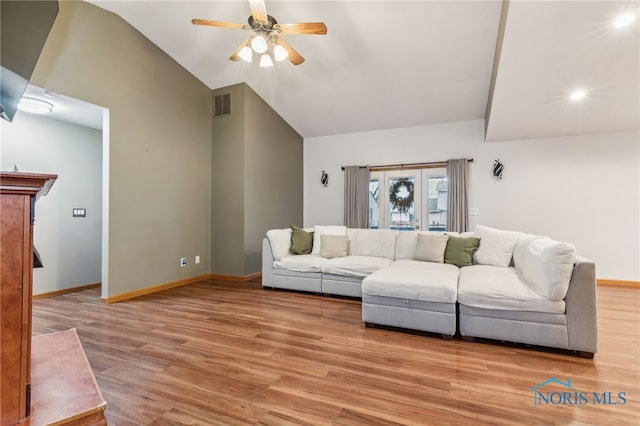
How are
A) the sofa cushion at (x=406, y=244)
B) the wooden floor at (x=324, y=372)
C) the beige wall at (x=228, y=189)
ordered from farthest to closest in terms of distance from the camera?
the beige wall at (x=228, y=189)
the sofa cushion at (x=406, y=244)
the wooden floor at (x=324, y=372)

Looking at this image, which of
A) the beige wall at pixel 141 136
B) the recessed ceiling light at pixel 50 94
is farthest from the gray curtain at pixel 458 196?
the recessed ceiling light at pixel 50 94

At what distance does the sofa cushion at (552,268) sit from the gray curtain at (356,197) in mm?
3584

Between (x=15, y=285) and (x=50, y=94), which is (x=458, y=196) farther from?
(x=50, y=94)

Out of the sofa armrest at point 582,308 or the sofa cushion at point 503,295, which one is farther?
the sofa cushion at point 503,295

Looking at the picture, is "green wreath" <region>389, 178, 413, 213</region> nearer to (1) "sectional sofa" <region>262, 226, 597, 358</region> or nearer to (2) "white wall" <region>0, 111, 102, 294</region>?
(1) "sectional sofa" <region>262, 226, 597, 358</region>

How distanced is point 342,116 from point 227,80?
2.15 m

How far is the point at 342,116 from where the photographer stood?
5672mm

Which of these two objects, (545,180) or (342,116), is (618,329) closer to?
(545,180)

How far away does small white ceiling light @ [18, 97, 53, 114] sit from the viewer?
325cm

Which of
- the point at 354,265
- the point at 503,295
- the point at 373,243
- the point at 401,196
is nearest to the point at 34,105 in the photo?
the point at 354,265

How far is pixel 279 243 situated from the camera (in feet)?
14.3

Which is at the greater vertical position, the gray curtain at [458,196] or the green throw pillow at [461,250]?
the gray curtain at [458,196]

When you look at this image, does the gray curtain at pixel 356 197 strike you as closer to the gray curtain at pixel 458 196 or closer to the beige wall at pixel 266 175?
the beige wall at pixel 266 175

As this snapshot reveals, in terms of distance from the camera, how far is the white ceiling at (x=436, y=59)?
264cm
